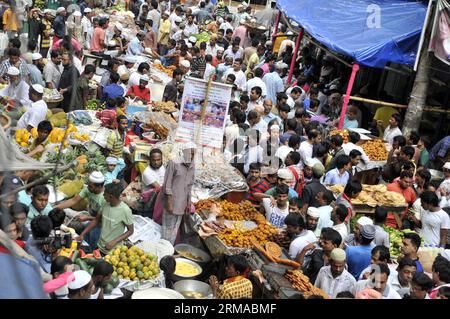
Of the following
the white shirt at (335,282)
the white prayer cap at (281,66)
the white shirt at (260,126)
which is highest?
the white prayer cap at (281,66)

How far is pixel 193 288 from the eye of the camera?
7.08 metres

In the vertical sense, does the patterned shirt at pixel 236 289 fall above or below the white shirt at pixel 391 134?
below

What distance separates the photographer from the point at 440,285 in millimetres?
6500

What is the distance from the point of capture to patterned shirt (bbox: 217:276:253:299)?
20.7 feet

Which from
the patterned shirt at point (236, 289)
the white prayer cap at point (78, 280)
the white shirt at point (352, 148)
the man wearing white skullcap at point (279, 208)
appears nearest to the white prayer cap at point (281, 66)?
the white shirt at point (352, 148)

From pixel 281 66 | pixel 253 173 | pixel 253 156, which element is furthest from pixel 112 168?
pixel 281 66

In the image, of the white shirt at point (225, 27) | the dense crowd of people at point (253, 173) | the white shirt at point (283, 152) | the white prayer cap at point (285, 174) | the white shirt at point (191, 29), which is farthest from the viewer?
the white shirt at point (225, 27)

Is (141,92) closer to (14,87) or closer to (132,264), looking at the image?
(14,87)

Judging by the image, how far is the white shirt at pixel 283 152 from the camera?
9.60 meters

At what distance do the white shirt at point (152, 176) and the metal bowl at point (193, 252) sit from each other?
1.03 metres

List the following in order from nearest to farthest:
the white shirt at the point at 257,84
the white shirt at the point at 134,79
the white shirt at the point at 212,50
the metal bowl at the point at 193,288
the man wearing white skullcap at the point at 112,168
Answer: the metal bowl at the point at 193,288
the man wearing white skullcap at the point at 112,168
the white shirt at the point at 134,79
the white shirt at the point at 257,84
the white shirt at the point at 212,50

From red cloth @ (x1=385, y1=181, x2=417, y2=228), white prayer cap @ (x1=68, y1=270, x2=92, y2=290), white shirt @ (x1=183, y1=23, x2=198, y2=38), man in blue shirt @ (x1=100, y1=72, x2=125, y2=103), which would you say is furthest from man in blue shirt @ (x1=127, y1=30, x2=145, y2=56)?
white prayer cap @ (x1=68, y1=270, x2=92, y2=290)

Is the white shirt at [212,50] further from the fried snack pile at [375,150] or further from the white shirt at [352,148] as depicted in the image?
the white shirt at [352,148]

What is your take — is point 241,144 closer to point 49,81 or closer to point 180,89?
point 180,89
